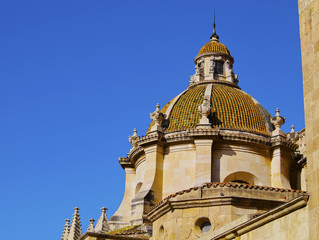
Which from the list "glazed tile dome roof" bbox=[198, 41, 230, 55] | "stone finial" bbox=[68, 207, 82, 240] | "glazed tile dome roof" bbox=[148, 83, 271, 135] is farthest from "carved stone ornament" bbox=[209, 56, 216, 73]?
"stone finial" bbox=[68, 207, 82, 240]

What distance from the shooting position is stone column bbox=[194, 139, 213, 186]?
33438 millimetres

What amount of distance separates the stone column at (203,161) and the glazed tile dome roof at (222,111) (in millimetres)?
1593

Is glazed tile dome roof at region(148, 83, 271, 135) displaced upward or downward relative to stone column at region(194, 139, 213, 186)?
upward

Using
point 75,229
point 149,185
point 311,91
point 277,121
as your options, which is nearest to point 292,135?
point 277,121

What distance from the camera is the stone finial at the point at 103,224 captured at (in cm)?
3657

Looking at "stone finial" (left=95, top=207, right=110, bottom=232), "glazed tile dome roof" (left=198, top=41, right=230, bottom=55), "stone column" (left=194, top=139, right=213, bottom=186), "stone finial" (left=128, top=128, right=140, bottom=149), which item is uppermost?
"glazed tile dome roof" (left=198, top=41, right=230, bottom=55)

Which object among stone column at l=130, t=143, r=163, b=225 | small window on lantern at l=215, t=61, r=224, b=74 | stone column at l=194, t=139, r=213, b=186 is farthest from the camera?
small window on lantern at l=215, t=61, r=224, b=74

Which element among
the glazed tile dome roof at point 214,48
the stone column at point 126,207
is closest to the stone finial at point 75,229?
the stone column at point 126,207

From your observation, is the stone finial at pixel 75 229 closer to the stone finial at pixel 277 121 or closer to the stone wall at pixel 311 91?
the stone finial at pixel 277 121

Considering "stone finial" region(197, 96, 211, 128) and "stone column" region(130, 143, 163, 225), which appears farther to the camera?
"stone finial" region(197, 96, 211, 128)

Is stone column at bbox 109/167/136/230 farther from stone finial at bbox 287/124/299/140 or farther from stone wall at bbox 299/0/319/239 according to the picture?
stone wall at bbox 299/0/319/239

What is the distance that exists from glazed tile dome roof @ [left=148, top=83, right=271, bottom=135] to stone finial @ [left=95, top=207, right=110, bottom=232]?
251 inches

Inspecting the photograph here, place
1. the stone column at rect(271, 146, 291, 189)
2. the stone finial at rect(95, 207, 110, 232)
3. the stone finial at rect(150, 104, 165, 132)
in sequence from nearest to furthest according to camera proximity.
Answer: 1. the stone column at rect(271, 146, 291, 189)
2. the stone finial at rect(150, 104, 165, 132)
3. the stone finial at rect(95, 207, 110, 232)

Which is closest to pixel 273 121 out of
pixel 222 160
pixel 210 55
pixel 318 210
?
pixel 222 160
